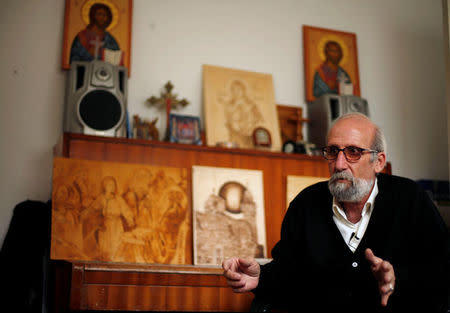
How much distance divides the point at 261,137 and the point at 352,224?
216cm

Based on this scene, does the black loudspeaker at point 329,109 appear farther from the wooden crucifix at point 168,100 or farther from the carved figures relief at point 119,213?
the carved figures relief at point 119,213

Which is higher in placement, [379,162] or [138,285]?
[379,162]

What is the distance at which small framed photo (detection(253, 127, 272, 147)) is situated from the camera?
4.23 m

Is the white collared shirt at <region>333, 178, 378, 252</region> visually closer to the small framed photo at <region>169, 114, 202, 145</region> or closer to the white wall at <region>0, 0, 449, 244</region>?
the small framed photo at <region>169, 114, 202, 145</region>

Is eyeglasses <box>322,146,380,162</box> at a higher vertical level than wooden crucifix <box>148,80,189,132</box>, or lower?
lower

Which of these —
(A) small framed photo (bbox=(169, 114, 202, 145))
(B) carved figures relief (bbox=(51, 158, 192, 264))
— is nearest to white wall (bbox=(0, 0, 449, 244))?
(A) small framed photo (bbox=(169, 114, 202, 145))

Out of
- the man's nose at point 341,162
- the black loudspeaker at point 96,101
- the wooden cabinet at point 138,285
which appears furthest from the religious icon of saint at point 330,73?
the man's nose at point 341,162

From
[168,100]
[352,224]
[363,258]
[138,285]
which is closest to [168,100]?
[168,100]

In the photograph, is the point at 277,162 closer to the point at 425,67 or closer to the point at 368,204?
the point at 368,204

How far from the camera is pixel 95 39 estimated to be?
4.24m

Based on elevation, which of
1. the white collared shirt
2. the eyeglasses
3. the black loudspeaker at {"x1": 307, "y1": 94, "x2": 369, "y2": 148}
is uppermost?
the black loudspeaker at {"x1": 307, "y1": 94, "x2": 369, "y2": 148}

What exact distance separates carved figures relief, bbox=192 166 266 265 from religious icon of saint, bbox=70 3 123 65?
1298mm

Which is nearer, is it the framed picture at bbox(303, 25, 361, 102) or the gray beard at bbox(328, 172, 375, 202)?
the gray beard at bbox(328, 172, 375, 202)

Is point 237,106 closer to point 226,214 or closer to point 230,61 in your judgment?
point 230,61
